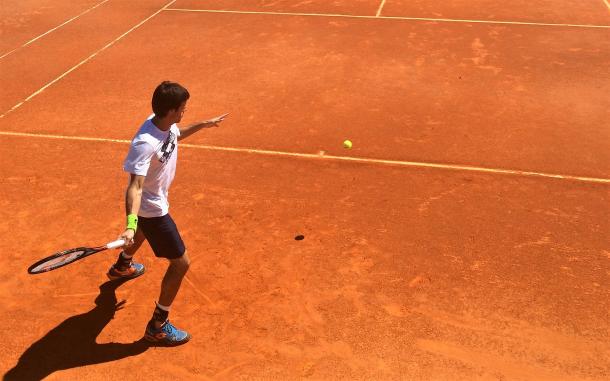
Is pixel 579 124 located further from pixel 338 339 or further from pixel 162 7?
pixel 162 7

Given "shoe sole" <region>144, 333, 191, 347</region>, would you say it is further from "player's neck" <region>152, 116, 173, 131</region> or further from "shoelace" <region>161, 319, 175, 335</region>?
"player's neck" <region>152, 116, 173, 131</region>

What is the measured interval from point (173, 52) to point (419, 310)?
7.87 meters

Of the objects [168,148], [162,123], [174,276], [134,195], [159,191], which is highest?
[162,123]

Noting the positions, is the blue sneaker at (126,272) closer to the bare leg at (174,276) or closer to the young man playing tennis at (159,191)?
the young man playing tennis at (159,191)

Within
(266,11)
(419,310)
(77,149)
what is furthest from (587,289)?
(266,11)

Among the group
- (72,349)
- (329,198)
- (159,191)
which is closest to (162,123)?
(159,191)

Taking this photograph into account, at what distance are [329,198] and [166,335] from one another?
2.71 metres

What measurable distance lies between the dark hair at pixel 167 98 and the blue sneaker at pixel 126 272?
1828mm

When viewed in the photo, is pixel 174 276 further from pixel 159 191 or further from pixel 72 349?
pixel 72 349

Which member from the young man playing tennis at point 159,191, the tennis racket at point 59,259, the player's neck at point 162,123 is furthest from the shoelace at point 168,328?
the player's neck at point 162,123

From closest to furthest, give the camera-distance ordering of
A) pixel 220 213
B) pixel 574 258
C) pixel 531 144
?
1. pixel 574 258
2. pixel 220 213
3. pixel 531 144

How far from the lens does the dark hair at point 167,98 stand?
4.66 m

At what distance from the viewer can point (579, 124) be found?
349 inches

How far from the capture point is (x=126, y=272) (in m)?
5.91
